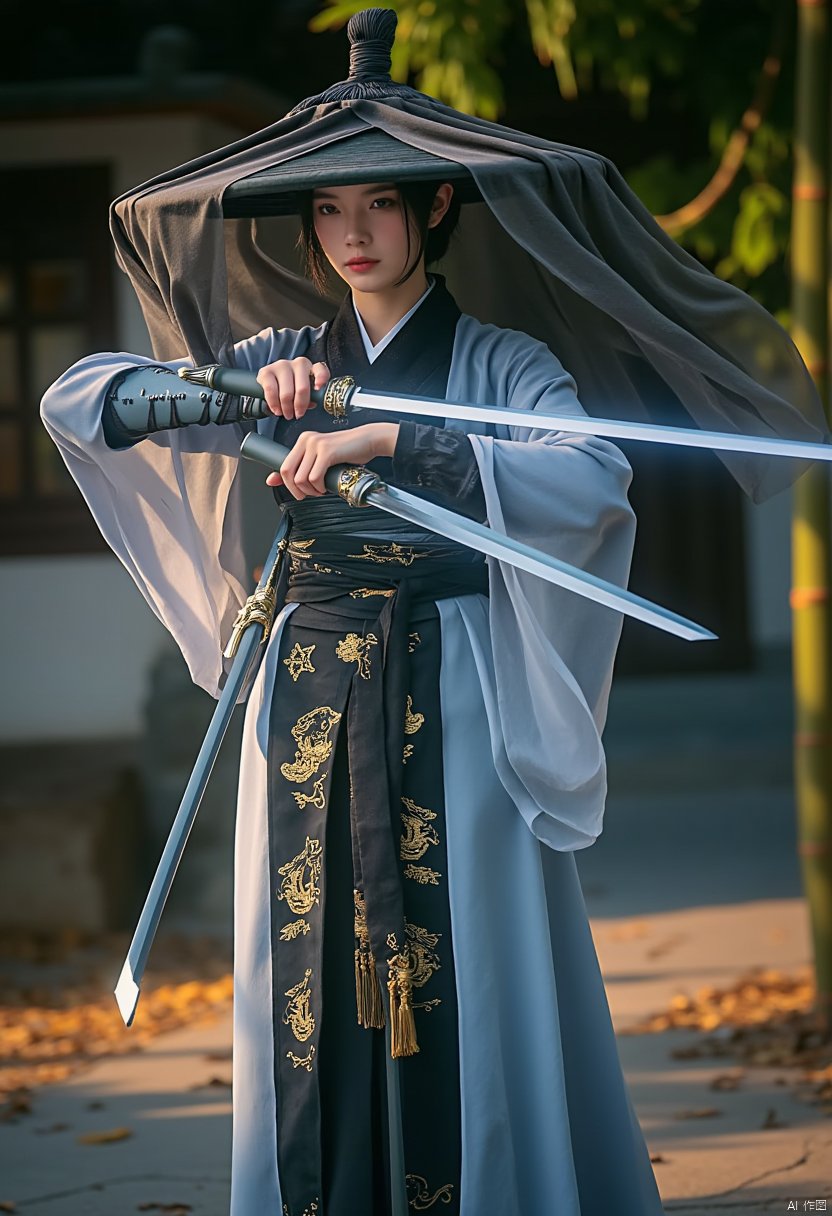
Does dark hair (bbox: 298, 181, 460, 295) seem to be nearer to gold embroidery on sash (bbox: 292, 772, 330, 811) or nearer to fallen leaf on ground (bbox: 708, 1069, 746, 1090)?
gold embroidery on sash (bbox: 292, 772, 330, 811)

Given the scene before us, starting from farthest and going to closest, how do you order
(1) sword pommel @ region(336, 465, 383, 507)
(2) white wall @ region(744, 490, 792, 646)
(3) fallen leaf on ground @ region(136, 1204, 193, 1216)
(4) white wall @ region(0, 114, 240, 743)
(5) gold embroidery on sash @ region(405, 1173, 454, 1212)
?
(2) white wall @ region(744, 490, 792, 646) < (4) white wall @ region(0, 114, 240, 743) < (3) fallen leaf on ground @ region(136, 1204, 193, 1216) < (5) gold embroidery on sash @ region(405, 1173, 454, 1212) < (1) sword pommel @ region(336, 465, 383, 507)

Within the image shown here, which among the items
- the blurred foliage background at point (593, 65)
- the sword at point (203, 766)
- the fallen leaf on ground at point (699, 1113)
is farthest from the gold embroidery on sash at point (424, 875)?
the blurred foliage background at point (593, 65)

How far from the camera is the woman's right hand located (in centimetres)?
238

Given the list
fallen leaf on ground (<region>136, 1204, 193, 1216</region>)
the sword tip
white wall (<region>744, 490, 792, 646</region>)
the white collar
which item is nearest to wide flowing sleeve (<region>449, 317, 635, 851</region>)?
the white collar

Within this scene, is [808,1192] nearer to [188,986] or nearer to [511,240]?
[511,240]

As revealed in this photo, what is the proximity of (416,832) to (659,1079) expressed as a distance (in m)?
1.92

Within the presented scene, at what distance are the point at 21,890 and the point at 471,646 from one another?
3986 mm

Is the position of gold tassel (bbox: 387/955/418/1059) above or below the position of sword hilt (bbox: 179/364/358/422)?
below

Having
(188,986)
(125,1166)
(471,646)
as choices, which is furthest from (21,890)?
(471,646)

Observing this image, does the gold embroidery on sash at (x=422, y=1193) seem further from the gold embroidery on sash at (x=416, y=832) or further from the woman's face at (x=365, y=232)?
the woman's face at (x=365, y=232)

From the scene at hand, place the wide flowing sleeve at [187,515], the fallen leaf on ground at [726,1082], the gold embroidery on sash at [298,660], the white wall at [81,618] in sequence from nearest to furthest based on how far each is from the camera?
the gold embroidery on sash at [298,660] < the wide flowing sleeve at [187,515] < the fallen leaf on ground at [726,1082] < the white wall at [81,618]

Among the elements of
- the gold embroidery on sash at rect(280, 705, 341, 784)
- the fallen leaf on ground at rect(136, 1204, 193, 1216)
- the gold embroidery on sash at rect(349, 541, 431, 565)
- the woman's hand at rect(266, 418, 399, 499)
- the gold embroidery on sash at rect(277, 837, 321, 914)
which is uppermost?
the woman's hand at rect(266, 418, 399, 499)

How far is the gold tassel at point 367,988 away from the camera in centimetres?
252

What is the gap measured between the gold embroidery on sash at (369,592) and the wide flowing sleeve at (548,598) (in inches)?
7.6
